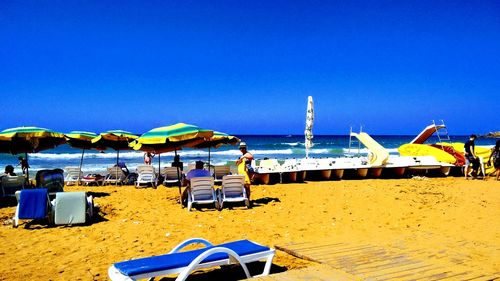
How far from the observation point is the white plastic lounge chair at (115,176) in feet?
44.6

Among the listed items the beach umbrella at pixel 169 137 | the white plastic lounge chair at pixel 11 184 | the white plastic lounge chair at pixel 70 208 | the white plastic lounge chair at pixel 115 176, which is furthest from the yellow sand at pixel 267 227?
the white plastic lounge chair at pixel 115 176

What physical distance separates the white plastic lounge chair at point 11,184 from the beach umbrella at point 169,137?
10.3 ft

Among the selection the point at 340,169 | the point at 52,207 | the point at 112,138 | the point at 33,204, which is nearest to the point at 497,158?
the point at 340,169

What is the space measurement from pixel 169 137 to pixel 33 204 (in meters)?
2.74

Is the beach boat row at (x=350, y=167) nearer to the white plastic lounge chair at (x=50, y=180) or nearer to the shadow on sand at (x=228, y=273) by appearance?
the white plastic lounge chair at (x=50, y=180)

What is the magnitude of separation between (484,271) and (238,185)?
5494 mm

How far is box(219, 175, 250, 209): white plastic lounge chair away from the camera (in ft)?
29.0

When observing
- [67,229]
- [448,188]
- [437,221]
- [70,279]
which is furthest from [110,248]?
[448,188]

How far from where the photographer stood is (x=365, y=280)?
384cm

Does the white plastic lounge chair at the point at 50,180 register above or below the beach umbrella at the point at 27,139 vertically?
below

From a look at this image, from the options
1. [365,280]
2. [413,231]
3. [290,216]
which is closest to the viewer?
[365,280]

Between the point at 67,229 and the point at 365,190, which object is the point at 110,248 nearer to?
the point at 67,229

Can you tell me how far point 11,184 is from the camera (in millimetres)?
9531

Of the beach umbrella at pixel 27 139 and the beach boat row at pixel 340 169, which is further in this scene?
the beach boat row at pixel 340 169
